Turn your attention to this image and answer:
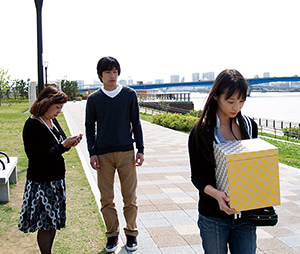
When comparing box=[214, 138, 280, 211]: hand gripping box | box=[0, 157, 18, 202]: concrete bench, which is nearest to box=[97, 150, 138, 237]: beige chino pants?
box=[214, 138, 280, 211]: hand gripping box

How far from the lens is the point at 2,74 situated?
4216 cm

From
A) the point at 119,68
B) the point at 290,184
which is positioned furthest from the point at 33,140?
the point at 290,184

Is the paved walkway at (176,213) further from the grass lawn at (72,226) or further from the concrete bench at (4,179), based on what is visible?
the concrete bench at (4,179)

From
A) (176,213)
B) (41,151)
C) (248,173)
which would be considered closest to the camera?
(248,173)

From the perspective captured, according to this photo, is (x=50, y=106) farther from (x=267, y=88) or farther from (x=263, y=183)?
(x=267, y=88)

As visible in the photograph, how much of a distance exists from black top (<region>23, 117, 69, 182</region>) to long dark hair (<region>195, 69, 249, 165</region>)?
131 centimetres

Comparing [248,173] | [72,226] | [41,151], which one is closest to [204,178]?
[248,173]

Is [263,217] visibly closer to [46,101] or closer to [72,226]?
[46,101]

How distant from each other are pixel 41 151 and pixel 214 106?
1.46 metres

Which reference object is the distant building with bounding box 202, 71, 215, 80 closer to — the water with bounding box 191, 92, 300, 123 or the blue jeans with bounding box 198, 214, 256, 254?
the water with bounding box 191, 92, 300, 123

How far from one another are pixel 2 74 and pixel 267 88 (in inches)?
2602

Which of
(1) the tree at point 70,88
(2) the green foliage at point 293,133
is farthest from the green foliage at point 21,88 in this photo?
(2) the green foliage at point 293,133

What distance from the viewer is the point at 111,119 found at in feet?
11.3

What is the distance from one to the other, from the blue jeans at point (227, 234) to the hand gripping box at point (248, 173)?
18 centimetres
